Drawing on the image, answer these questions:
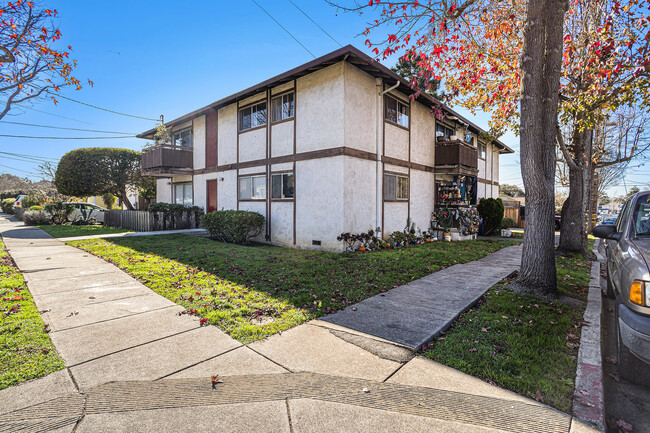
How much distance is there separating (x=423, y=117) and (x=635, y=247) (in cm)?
1170

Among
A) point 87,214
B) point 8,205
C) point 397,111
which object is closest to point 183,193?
point 87,214

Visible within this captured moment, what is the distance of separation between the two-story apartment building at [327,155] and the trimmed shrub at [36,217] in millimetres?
8778

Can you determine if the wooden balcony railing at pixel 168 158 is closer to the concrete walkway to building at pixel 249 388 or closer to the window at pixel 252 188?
the window at pixel 252 188

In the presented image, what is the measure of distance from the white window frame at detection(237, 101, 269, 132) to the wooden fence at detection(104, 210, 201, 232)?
18.5 ft

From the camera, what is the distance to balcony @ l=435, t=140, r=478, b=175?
14.2 m

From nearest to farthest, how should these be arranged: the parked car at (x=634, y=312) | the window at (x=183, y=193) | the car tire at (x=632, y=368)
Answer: the parked car at (x=634, y=312), the car tire at (x=632, y=368), the window at (x=183, y=193)

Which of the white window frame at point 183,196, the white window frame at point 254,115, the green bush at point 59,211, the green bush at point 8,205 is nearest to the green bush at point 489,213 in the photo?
the white window frame at point 254,115

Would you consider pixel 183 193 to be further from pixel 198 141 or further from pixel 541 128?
pixel 541 128

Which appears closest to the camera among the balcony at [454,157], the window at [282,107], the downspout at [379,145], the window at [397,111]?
the downspout at [379,145]

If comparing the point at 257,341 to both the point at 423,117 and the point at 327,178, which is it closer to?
the point at 327,178

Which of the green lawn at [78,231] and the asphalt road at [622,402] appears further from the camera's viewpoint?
A: the green lawn at [78,231]

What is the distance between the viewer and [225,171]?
14688 millimetres

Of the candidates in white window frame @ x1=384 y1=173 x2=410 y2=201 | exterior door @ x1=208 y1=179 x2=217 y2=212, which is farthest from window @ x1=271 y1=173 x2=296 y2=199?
exterior door @ x1=208 y1=179 x2=217 y2=212

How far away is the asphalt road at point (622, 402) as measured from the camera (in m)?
2.48
